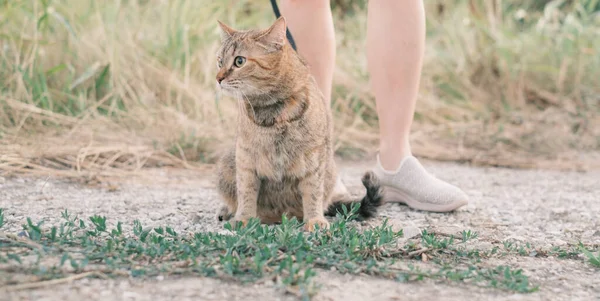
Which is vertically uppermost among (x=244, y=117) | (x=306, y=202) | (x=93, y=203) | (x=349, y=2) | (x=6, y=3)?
(x=349, y=2)

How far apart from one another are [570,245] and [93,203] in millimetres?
1828

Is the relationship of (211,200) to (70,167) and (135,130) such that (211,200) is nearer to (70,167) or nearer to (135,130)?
(70,167)

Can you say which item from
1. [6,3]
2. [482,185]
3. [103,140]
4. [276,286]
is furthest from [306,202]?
[6,3]

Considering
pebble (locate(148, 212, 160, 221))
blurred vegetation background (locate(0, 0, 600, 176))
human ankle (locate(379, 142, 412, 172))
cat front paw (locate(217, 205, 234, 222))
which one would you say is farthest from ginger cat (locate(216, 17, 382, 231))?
blurred vegetation background (locate(0, 0, 600, 176))

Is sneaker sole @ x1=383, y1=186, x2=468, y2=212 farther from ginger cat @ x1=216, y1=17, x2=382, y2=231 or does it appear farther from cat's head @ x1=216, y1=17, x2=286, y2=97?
cat's head @ x1=216, y1=17, x2=286, y2=97

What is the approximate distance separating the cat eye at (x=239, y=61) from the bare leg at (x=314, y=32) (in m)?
0.56

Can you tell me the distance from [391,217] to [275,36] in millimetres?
893

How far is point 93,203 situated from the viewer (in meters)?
2.64

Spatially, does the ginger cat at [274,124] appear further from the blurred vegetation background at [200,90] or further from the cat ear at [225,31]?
the blurred vegetation background at [200,90]

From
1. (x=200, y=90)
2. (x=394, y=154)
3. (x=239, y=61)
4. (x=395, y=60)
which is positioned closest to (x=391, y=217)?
(x=394, y=154)

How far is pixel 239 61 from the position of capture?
216 cm

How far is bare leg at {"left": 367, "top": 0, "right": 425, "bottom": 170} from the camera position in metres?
2.58

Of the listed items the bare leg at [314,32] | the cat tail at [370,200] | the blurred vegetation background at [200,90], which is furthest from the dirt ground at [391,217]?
the bare leg at [314,32]

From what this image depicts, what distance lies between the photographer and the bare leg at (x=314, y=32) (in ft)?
8.63
